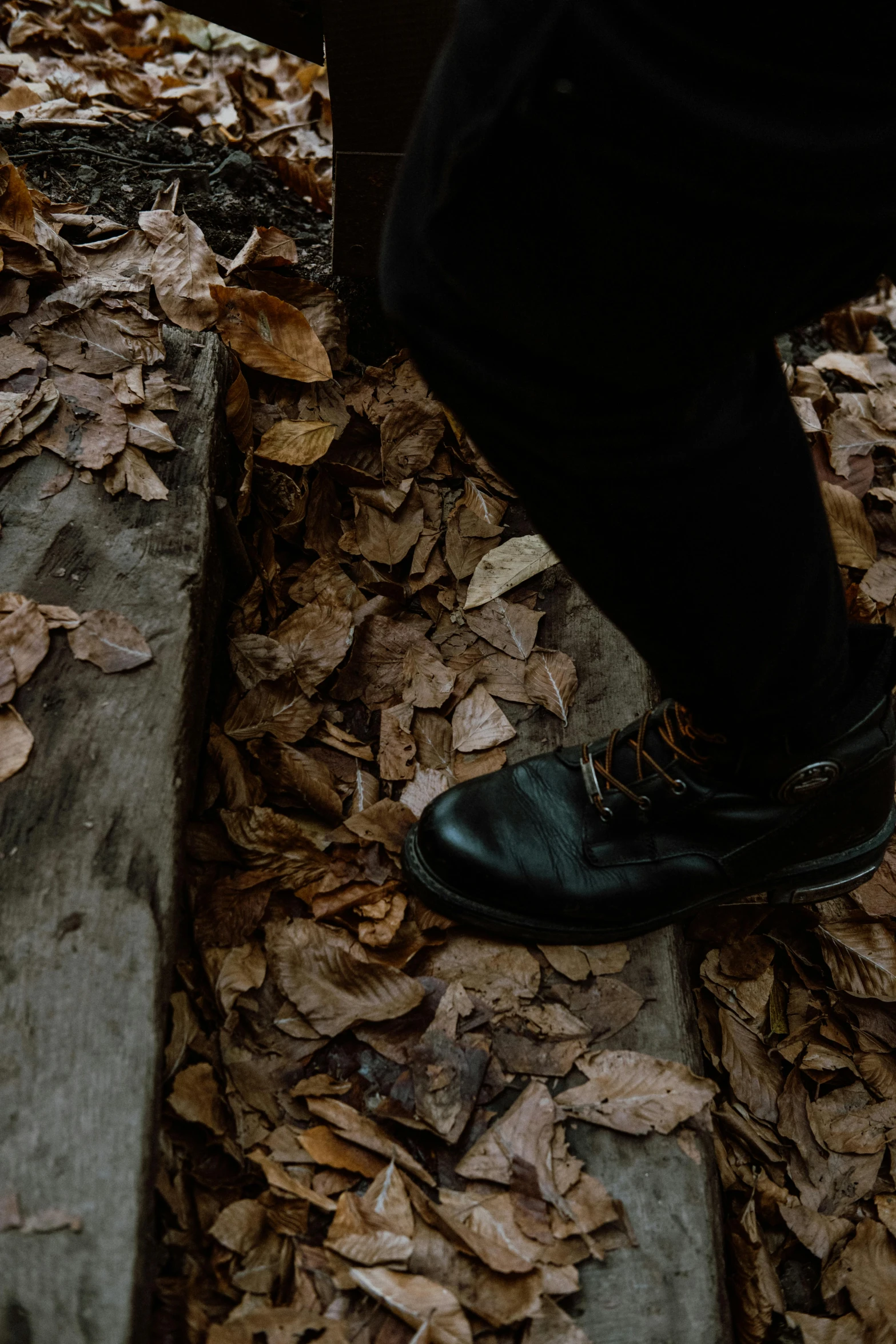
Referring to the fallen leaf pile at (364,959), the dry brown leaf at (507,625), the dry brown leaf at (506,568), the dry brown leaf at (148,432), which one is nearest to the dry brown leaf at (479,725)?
the fallen leaf pile at (364,959)

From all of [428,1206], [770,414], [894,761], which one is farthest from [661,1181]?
[770,414]

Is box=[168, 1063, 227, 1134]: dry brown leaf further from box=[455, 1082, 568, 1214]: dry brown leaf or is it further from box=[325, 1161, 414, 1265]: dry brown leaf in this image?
box=[455, 1082, 568, 1214]: dry brown leaf

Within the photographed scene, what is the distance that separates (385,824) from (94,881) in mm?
466

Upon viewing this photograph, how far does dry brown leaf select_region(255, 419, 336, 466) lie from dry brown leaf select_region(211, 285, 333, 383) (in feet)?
0.33

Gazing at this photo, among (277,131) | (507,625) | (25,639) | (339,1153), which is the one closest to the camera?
(339,1153)

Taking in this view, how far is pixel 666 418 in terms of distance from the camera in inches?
29.4

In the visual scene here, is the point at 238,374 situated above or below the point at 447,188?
below

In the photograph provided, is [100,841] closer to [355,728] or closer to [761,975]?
[355,728]

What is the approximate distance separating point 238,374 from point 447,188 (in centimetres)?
106

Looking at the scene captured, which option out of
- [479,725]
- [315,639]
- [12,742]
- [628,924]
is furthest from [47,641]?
[628,924]

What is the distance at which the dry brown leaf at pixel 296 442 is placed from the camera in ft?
5.42

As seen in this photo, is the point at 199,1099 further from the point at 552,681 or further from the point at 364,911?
the point at 552,681

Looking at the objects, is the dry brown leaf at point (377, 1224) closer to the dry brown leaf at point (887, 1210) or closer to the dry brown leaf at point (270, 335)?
the dry brown leaf at point (887, 1210)

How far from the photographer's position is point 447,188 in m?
0.68
